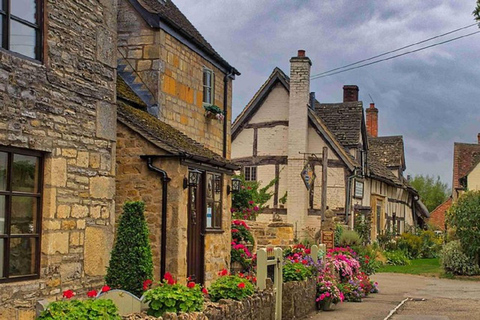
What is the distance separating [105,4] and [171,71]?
5.35m

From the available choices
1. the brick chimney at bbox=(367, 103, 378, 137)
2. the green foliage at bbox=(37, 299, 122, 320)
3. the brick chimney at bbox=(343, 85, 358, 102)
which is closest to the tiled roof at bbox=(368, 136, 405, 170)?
the brick chimney at bbox=(367, 103, 378, 137)

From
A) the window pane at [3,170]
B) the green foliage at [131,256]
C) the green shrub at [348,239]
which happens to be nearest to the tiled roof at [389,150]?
the green shrub at [348,239]

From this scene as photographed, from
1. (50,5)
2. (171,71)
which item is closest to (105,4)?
(50,5)

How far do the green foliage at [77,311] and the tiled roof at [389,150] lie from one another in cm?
3752

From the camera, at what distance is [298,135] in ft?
103

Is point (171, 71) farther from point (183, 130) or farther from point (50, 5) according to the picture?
point (50, 5)

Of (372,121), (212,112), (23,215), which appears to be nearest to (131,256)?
(23,215)

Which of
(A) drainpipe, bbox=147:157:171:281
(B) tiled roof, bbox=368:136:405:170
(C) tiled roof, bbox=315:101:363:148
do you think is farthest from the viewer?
(B) tiled roof, bbox=368:136:405:170

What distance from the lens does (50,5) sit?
10.5 m

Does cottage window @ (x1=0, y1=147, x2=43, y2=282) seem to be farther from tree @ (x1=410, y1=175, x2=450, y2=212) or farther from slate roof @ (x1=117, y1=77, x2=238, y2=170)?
tree @ (x1=410, y1=175, x2=450, y2=212)

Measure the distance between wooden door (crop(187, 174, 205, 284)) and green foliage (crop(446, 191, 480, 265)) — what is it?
1522 cm

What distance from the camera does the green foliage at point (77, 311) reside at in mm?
6766

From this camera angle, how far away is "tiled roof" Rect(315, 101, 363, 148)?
33500 millimetres

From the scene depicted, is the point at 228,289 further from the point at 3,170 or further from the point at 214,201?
the point at 214,201
